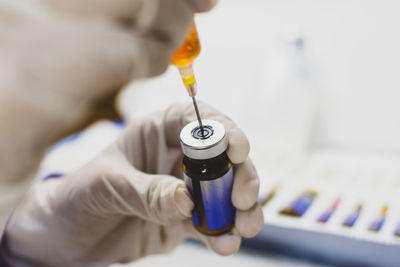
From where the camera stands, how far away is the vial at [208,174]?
62cm

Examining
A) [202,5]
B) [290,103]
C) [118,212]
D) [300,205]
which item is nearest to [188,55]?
[202,5]

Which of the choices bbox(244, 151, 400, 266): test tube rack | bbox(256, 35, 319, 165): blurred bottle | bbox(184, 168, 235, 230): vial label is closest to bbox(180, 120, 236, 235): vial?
bbox(184, 168, 235, 230): vial label

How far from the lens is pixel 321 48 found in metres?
1.42

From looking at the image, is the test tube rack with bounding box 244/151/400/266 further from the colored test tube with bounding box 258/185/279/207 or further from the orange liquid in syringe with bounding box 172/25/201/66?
the orange liquid in syringe with bounding box 172/25/201/66

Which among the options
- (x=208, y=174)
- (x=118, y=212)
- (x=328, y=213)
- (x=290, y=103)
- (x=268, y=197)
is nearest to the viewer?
(x=208, y=174)

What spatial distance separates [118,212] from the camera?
2.74ft

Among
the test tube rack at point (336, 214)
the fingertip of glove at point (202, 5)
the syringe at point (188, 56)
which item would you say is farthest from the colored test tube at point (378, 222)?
the fingertip of glove at point (202, 5)

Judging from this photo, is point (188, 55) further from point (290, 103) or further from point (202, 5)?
point (290, 103)

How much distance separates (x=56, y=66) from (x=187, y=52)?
25cm

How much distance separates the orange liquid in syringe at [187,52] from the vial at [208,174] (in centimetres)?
11

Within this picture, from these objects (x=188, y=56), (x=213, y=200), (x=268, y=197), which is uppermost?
(x=188, y=56)

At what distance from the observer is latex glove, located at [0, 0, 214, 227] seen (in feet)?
1.48

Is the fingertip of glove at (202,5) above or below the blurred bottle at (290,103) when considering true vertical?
above

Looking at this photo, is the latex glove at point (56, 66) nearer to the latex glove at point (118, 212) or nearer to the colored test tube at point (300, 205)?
the latex glove at point (118, 212)
